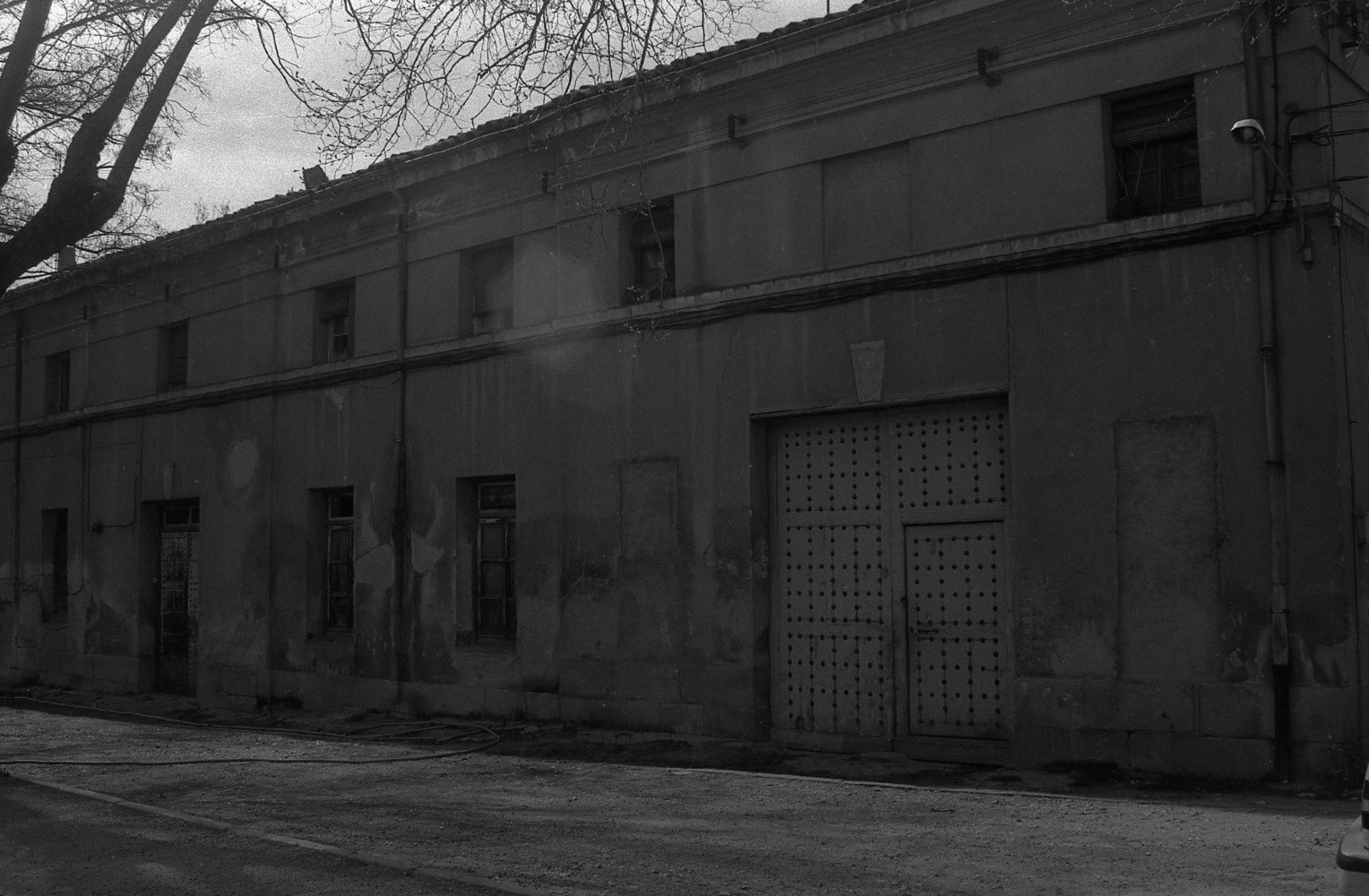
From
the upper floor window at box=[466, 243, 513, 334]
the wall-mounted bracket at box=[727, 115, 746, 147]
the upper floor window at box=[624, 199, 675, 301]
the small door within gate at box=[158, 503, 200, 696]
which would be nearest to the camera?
the wall-mounted bracket at box=[727, 115, 746, 147]

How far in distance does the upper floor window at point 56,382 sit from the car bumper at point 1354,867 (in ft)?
74.7

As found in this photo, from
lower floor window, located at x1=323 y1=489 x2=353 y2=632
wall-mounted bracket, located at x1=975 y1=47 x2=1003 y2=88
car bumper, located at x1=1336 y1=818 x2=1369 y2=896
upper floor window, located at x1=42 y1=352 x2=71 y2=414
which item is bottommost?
car bumper, located at x1=1336 y1=818 x2=1369 y2=896

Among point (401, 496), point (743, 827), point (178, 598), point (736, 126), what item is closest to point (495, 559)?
point (401, 496)

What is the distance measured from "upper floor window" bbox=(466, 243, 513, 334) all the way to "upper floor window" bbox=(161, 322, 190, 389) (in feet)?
22.2

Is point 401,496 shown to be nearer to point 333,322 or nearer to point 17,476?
point 333,322

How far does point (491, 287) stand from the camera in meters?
15.9

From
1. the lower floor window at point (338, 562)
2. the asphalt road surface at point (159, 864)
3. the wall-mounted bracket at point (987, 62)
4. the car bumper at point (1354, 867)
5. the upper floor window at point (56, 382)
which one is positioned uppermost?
the wall-mounted bracket at point (987, 62)

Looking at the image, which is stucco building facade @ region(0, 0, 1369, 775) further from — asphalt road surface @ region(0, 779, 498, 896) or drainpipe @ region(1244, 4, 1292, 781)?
asphalt road surface @ region(0, 779, 498, 896)

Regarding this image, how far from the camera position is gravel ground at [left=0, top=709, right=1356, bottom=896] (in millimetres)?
7191

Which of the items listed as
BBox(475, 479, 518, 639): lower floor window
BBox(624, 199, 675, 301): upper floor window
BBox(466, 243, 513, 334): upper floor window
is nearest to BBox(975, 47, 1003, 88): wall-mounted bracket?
BBox(624, 199, 675, 301): upper floor window

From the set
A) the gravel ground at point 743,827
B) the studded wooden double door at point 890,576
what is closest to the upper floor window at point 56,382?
the gravel ground at point 743,827

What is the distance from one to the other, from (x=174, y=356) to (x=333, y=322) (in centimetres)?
436

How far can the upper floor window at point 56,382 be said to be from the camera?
23328mm

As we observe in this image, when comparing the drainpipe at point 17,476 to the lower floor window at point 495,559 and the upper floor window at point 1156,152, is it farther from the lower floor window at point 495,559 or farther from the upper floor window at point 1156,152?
the upper floor window at point 1156,152
